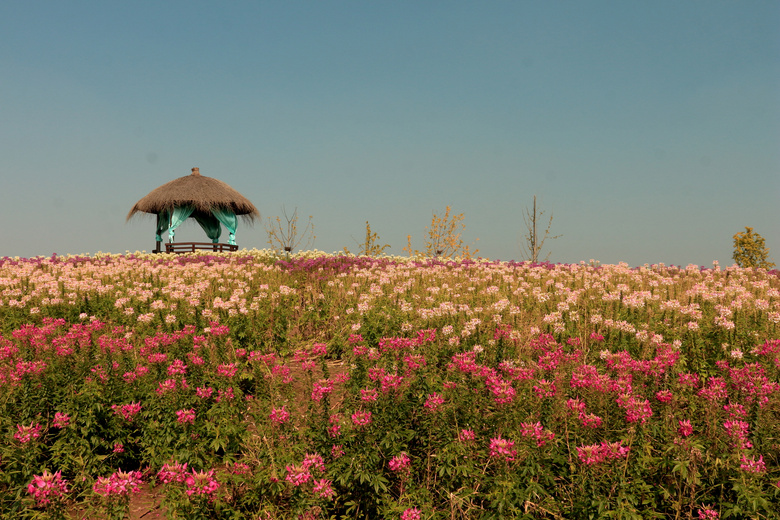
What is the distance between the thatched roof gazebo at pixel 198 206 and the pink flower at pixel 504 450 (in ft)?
92.1

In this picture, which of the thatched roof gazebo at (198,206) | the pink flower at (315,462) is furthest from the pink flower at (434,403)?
the thatched roof gazebo at (198,206)

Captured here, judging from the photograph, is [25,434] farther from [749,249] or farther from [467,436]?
[749,249]

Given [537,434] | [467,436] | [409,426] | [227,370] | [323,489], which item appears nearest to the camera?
[323,489]

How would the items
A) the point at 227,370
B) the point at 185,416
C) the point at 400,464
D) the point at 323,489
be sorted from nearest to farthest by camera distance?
the point at 323,489 → the point at 400,464 → the point at 185,416 → the point at 227,370

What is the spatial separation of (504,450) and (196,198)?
2866 cm

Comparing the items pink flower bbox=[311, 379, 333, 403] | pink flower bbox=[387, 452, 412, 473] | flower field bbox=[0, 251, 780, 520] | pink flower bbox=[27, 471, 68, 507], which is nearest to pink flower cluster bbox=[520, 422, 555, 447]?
flower field bbox=[0, 251, 780, 520]

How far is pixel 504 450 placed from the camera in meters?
3.29

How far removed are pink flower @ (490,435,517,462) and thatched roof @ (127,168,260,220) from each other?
93.3ft

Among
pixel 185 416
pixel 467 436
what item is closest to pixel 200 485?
pixel 185 416

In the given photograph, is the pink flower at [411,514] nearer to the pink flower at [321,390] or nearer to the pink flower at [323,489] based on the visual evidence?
the pink flower at [323,489]

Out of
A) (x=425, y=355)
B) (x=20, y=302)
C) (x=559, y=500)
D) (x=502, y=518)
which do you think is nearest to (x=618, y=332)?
(x=425, y=355)

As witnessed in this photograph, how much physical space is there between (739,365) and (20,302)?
10.8 metres

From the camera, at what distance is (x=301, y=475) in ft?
10.5

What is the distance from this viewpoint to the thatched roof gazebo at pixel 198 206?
29250 millimetres
